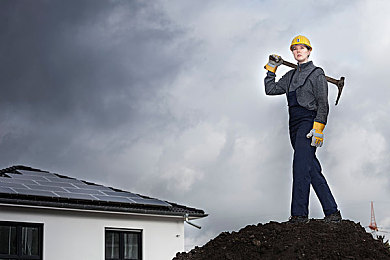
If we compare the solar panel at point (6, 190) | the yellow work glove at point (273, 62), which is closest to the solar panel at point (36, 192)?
the solar panel at point (6, 190)

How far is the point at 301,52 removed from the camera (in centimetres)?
1177

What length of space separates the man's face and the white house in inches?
304

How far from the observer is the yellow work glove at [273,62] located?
12.0 meters

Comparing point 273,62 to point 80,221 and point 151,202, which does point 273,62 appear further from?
point 151,202

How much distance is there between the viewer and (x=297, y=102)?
11.5m

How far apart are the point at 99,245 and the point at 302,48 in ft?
28.6

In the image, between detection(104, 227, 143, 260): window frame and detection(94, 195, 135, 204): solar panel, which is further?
detection(104, 227, 143, 260): window frame

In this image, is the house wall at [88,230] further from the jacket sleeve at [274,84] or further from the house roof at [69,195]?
the jacket sleeve at [274,84]

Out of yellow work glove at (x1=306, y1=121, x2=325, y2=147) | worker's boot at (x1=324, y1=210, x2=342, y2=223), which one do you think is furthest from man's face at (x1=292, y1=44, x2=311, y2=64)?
worker's boot at (x1=324, y1=210, x2=342, y2=223)

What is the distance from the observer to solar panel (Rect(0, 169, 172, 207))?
17.1m

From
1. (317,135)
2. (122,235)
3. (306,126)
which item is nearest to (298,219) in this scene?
(317,135)

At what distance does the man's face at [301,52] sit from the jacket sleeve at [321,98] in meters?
0.44

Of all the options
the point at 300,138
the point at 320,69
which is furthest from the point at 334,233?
the point at 320,69

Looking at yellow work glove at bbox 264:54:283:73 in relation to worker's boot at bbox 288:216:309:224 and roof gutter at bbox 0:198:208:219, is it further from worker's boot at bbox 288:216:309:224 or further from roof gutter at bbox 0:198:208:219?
roof gutter at bbox 0:198:208:219
